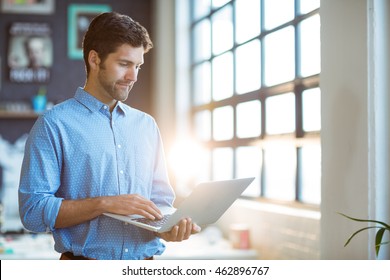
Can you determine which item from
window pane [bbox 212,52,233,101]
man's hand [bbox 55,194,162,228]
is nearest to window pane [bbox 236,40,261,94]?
window pane [bbox 212,52,233,101]

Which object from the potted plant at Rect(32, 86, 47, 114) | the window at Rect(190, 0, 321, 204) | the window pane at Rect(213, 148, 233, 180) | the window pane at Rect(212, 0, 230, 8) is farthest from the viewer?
the potted plant at Rect(32, 86, 47, 114)

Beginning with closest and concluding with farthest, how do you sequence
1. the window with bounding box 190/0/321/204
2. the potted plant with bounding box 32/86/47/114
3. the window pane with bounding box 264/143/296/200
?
the window with bounding box 190/0/321/204 → the window pane with bounding box 264/143/296/200 → the potted plant with bounding box 32/86/47/114

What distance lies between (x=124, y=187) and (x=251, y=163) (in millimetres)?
1816

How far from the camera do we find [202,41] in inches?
172

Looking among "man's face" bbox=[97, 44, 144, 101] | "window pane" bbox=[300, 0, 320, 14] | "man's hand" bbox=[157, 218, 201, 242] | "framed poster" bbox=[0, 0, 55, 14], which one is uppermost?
"framed poster" bbox=[0, 0, 55, 14]

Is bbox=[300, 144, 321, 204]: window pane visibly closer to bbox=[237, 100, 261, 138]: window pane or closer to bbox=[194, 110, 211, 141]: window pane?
A: bbox=[237, 100, 261, 138]: window pane

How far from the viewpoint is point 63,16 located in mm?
4801

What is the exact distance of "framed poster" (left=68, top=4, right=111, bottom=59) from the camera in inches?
187

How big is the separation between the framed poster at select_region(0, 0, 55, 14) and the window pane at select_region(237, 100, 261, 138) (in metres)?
1.93

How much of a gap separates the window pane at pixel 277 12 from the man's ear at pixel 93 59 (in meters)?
1.52

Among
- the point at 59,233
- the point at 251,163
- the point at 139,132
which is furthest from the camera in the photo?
the point at 251,163

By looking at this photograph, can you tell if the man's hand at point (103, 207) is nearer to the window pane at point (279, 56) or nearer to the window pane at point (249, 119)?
the window pane at point (279, 56)

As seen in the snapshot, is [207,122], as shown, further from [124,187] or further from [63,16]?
[124,187]
